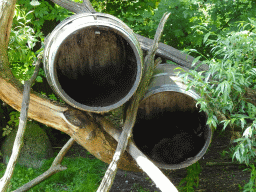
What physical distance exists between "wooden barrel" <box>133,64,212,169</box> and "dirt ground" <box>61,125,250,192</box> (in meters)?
0.55

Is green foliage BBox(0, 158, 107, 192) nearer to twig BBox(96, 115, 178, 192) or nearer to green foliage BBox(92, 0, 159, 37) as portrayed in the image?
twig BBox(96, 115, 178, 192)

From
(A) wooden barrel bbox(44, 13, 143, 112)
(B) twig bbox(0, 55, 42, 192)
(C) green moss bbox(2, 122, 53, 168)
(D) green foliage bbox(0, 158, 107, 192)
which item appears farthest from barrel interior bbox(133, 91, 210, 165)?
(C) green moss bbox(2, 122, 53, 168)

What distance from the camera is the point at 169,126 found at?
3.77 m

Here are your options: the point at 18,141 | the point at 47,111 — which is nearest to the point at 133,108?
the point at 47,111

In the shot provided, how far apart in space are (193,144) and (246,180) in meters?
0.99

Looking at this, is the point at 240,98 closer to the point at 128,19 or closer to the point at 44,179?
the point at 128,19

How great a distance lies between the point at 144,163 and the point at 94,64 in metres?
1.26

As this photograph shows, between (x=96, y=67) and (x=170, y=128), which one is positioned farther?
(x=170, y=128)

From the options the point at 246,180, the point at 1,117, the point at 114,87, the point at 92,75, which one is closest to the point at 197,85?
the point at 114,87

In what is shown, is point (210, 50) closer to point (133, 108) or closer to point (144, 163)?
point (133, 108)

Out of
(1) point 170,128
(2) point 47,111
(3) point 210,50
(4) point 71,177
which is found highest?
(3) point 210,50

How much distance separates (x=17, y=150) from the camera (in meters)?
2.65

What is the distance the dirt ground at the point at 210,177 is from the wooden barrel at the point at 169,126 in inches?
21.7

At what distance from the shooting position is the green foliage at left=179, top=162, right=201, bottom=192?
12.4 feet
